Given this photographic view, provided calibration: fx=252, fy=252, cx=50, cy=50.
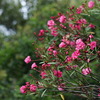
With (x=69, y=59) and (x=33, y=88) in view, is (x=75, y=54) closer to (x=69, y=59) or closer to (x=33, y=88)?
(x=69, y=59)

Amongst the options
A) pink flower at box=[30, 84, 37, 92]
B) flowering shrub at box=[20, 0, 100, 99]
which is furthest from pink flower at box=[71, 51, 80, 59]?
pink flower at box=[30, 84, 37, 92]

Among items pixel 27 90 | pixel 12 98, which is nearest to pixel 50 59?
pixel 27 90

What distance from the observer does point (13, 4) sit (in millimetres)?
15695

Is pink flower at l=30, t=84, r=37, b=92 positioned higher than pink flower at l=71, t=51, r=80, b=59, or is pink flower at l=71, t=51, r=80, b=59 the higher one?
pink flower at l=71, t=51, r=80, b=59

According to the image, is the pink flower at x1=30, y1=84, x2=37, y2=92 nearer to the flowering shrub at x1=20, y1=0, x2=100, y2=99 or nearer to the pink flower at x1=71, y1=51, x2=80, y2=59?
the flowering shrub at x1=20, y1=0, x2=100, y2=99

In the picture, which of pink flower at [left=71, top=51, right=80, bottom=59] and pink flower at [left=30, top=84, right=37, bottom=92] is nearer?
pink flower at [left=71, top=51, right=80, bottom=59]

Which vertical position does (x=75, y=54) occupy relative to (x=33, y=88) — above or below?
above

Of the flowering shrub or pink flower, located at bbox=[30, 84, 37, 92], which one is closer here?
the flowering shrub

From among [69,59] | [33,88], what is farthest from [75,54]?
[33,88]

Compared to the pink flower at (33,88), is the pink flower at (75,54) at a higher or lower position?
higher

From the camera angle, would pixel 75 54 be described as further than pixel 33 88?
No

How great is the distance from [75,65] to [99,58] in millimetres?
228

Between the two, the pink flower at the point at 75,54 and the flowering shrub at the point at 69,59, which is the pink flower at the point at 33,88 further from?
the pink flower at the point at 75,54

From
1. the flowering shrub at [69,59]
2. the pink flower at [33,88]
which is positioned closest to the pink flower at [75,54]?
the flowering shrub at [69,59]
